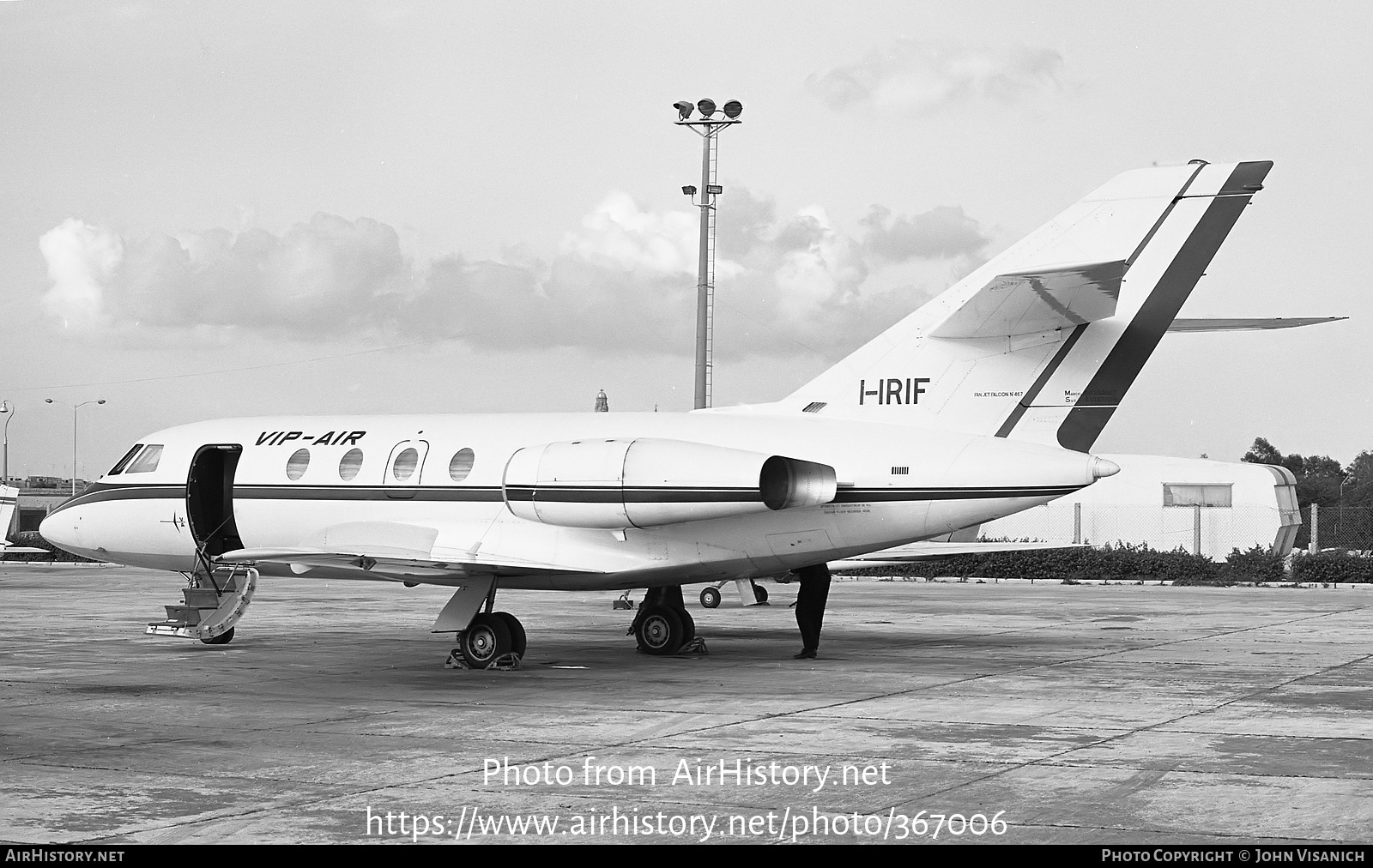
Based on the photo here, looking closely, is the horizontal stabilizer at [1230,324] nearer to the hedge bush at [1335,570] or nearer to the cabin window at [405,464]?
the cabin window at [405,464]

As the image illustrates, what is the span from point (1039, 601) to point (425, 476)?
15.5 m

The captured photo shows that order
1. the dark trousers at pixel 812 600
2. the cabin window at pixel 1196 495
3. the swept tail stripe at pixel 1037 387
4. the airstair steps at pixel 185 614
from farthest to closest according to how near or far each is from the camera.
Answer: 1. the cabin window at pixel 1196 495
2. the airstair steps at pixel 185 614
3. the dark trousers at pixel 812 600
4. the swept tail stripe at pixel 1037 387

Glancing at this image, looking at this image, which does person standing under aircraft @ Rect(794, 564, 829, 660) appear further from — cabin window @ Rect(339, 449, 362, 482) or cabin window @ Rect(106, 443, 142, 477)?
cabin window @ Rect(106, 443, 142, 477)

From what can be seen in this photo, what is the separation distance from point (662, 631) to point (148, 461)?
286 inches

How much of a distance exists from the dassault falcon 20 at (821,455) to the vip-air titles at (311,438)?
0.18 meters

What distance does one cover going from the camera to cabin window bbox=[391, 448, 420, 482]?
16938 millimetres

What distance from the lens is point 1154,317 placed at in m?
14.8

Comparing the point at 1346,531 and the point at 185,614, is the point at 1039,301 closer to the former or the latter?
the point at 185,614

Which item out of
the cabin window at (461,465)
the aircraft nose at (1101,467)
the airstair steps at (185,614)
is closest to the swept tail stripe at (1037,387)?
the aircraft nose at (1101,467)

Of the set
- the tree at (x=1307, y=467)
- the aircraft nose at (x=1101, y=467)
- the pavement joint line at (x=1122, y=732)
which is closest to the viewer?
the pavement joint line at (x=1122, y=732)

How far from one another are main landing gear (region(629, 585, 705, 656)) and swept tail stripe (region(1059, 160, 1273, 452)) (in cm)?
526

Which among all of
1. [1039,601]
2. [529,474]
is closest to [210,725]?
[529,474]

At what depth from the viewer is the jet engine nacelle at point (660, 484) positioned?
14469 mm
